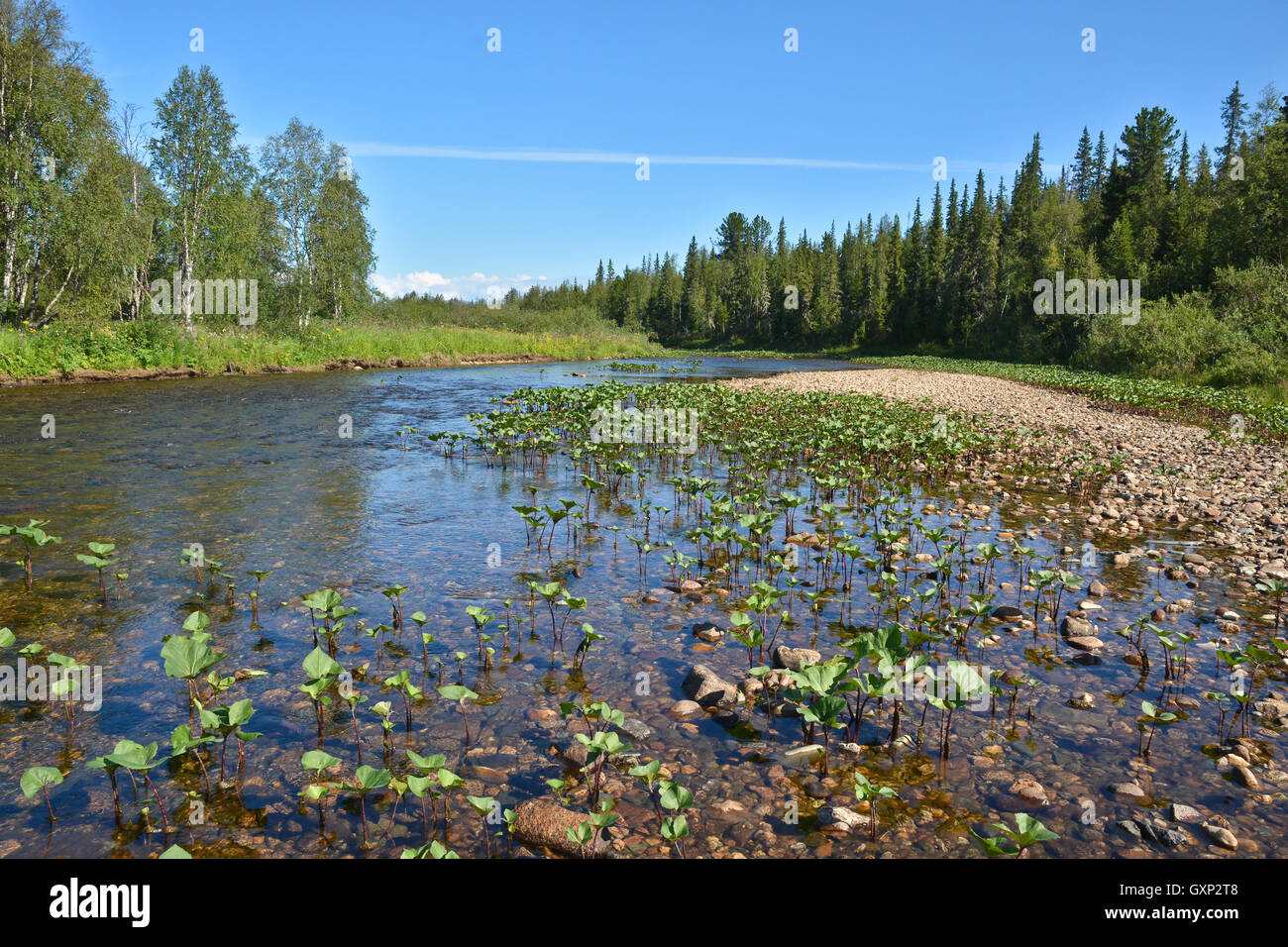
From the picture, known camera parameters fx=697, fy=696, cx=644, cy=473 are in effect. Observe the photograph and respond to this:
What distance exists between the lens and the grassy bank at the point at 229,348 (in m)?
26.4

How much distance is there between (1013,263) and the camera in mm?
68000

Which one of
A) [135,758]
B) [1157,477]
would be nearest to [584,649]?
[135,758]

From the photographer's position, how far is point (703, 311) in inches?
4658

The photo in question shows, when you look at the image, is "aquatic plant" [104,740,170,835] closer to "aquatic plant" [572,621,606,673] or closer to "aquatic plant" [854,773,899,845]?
"aquatic plant" [572,621,606,673]

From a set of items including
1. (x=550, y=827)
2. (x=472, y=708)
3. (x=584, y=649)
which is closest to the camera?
(x=550, y=827)

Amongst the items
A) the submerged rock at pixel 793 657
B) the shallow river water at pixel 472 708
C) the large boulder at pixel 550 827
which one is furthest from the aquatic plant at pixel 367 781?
the submerged rock at pixel 793 657

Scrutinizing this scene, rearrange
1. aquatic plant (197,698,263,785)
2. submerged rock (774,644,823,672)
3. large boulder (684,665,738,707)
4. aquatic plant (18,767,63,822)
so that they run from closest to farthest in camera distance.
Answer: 1. aquatic plant (18,767,63,822)
2. aquatic plant (197,698,263,785)
3. large boulder (684,665,738,707)
4. submerged rock (774,644,823,672)

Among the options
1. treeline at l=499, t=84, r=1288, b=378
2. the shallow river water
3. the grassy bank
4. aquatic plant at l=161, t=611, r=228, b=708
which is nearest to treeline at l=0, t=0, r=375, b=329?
the grassy bank

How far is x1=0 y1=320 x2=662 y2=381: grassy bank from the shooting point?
2638 centimetres

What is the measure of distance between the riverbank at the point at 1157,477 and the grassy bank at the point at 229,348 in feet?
104

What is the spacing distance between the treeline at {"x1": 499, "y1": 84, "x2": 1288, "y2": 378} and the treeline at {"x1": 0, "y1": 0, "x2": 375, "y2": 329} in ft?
158

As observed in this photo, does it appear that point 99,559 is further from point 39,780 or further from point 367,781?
point 367,781

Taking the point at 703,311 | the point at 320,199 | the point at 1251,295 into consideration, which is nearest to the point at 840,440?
the point at 1251,295

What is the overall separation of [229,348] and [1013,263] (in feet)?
221
